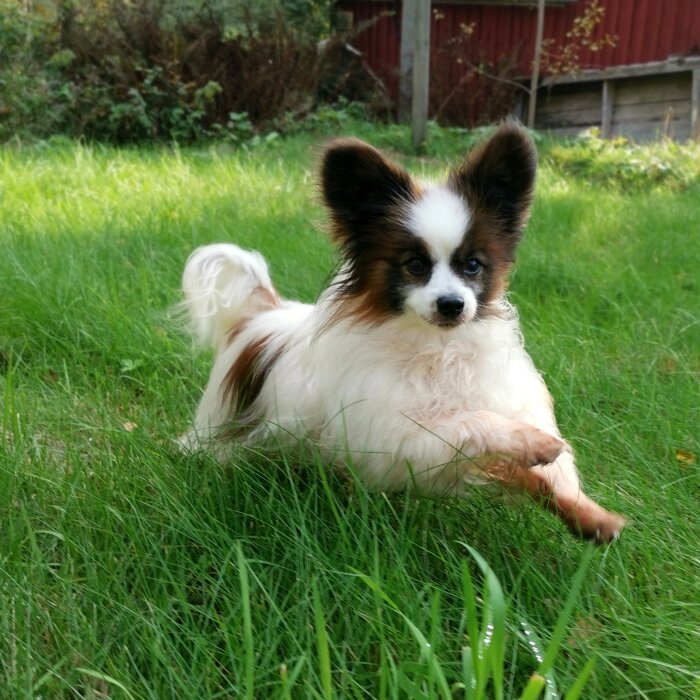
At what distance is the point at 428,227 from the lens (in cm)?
217

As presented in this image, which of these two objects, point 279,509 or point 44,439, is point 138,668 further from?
point 44,439

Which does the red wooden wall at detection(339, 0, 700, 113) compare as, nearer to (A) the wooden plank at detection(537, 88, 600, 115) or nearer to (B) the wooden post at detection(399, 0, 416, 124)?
(B) the wooden post at detection(399, 0, 416, 124)

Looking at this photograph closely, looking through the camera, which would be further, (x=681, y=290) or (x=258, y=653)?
(x=681, y=290)

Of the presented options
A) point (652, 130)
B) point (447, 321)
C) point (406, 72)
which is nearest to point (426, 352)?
point (447, 321)

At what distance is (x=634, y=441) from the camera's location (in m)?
2.64

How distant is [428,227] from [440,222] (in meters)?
0.04

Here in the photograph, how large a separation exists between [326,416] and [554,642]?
1.22 metres

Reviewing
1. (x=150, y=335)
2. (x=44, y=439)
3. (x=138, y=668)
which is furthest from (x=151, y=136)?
(x=138, y=668)

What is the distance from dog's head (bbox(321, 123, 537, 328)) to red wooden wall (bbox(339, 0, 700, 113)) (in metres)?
10.0

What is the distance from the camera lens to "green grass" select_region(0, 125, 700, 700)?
157 cm

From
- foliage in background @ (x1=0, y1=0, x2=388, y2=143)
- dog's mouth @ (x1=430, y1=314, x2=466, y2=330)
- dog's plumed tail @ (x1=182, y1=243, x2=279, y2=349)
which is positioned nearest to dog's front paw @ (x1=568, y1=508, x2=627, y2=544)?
dog's mouth @ (x1=430, y1=314, x2=466, y2=330)

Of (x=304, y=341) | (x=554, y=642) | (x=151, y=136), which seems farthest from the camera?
(x=151, y=136)

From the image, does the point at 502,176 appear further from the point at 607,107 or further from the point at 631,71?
the point at 607,107

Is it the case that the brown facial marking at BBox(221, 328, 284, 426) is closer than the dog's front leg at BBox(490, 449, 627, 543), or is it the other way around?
the dog's front leg at BBox(490, 449, 627, 543)
